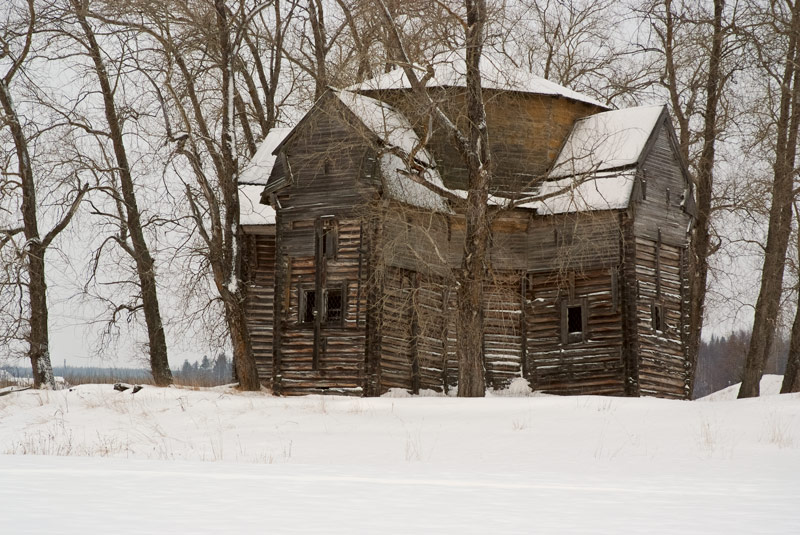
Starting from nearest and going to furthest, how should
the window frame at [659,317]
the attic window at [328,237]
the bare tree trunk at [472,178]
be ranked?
the bare tree trunk at [472,178] < the attic window at [328,237] < the window frame at [659,317]

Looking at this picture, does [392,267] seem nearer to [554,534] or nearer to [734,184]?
[734,184]

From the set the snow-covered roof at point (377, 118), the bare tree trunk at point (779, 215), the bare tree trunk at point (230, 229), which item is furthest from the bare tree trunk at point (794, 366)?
the bare tree trunk at point (230, 229)

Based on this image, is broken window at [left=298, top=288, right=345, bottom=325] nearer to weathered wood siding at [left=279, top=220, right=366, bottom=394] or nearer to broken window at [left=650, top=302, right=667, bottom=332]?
weathered wood siding at [left=279, top=220, right=366, bottom=394]

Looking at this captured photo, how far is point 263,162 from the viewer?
30031 millimetres

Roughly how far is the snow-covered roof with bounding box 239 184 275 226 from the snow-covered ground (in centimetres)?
780

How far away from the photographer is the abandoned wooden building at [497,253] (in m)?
25.3

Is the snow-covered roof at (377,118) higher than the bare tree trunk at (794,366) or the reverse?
higher

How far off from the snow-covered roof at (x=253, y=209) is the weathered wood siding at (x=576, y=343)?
27.7ft

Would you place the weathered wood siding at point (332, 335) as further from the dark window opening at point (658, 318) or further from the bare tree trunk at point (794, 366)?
the bare tree trunk at point (794, 366)

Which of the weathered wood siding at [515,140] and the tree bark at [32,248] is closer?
the tree bark at [32,248]

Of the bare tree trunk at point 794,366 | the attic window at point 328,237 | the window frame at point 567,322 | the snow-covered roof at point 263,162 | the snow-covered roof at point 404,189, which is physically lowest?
the bare tree trunk at point 794,366

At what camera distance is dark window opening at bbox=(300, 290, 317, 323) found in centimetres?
2602

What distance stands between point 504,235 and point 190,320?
31.5 feet

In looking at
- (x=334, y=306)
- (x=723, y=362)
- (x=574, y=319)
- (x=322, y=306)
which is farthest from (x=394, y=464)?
(x=723, y=362)
